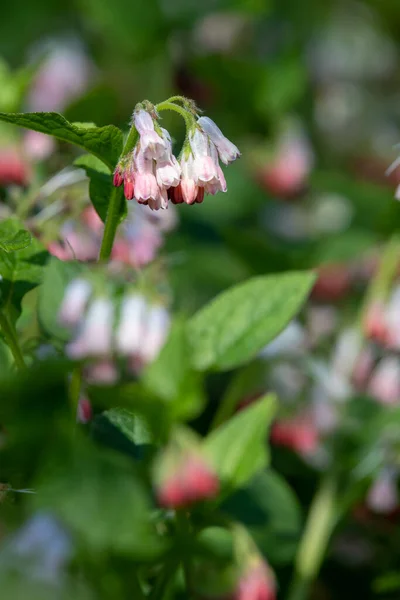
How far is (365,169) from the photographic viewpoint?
3.58 m

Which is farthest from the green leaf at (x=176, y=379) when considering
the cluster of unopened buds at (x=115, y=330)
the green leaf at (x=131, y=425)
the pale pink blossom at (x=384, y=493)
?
the pale pink blossom at (x=384, y=493)

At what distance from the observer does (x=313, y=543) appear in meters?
1.46

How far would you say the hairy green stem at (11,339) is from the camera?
0.92m

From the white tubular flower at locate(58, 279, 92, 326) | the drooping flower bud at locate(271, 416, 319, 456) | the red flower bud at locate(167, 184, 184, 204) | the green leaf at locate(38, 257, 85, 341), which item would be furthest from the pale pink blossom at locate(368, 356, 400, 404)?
the red flower bud at locate(167, 184, 184, 204)

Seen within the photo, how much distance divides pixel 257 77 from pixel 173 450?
1844 mm

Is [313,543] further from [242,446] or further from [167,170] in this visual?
[167,170]

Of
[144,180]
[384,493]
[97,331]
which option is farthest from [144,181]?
[384,493]

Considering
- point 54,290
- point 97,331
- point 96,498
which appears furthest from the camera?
point 97,331

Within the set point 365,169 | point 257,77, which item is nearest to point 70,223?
point 257,77

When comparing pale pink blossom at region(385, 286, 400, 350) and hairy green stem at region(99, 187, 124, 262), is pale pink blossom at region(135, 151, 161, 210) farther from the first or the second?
pale pink blossom at region(385, 286, 400, 350)

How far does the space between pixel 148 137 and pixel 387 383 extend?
95 centimetres

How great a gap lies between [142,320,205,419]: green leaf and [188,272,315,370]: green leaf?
4 cm

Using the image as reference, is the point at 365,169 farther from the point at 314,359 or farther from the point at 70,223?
the point at 70,223

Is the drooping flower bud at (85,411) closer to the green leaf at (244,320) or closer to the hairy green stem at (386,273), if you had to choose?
the green leaf at (244,320)
